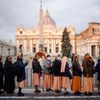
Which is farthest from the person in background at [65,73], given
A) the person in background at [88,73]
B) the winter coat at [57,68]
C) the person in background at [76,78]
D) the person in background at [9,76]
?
the person in background at [9,76]

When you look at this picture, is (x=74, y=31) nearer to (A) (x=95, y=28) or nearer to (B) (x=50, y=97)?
(A) (x=95, y=28)

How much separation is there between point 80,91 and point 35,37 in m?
110

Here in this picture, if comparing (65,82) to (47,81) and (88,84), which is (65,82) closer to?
(88,84)

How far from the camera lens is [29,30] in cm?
12588

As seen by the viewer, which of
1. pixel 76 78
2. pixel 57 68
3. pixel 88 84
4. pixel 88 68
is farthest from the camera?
pixel 57 68

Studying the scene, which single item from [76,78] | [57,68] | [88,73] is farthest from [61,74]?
[88,73]

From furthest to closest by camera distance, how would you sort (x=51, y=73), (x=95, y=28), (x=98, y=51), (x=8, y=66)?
1. (x=95, y=28)
2. (x=98, y=51)
3. (x=51, y=73)
4. (x=8, y=66)

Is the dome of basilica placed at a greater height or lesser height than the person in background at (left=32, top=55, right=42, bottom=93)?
greater

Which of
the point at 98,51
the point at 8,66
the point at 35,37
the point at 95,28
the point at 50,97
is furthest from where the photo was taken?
the point at 35,37

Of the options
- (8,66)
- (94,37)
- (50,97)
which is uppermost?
(94,37)

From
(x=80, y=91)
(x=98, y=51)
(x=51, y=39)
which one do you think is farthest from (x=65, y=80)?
(x=51, y=39)

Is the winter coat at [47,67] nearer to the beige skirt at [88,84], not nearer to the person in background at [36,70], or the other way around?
the person in background at [36,70]

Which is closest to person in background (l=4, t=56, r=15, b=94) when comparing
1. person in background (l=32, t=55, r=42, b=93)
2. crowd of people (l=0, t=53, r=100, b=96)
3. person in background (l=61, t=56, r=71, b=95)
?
crowd of people (l=0, t=53, r=100, b=96)

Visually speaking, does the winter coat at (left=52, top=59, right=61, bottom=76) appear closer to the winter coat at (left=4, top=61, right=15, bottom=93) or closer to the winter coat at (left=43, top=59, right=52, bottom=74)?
the winter coat at (left=43, top=59, right=52, bottom=74)
